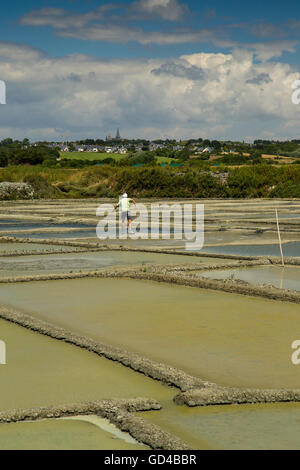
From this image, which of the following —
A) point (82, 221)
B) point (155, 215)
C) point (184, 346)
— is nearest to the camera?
point (184, 346)

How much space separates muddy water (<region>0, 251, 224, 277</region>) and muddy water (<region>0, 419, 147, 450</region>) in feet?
25.2

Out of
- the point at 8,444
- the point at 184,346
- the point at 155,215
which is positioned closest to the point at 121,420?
the point at 8,444

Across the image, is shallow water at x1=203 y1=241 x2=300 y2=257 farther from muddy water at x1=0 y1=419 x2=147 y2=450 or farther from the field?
muddy water at x1=0 y1=419 x2=147 y2=450

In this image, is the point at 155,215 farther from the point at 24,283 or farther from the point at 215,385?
the point at 215,385

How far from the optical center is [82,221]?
25.3m

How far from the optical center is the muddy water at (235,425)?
4609 millimetres

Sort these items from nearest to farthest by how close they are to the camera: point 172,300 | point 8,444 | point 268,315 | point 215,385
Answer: point 8,444
point 215,385
point 268,315
point 172,300

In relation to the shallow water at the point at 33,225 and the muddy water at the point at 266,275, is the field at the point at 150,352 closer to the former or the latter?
the muddy water at the point at 266,275

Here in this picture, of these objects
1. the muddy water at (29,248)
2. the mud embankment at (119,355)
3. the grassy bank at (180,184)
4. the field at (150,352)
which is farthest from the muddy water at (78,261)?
the grassy bank at (180,184)

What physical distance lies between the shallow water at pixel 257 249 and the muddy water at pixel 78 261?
4.06ft

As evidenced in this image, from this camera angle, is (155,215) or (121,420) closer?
(121,420)

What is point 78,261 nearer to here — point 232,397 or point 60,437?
point 232,397

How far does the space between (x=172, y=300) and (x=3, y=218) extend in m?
19.5

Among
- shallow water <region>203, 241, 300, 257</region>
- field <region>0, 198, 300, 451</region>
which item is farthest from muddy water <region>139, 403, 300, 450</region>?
shallow water <region>203, 241, 300, 257</region>
